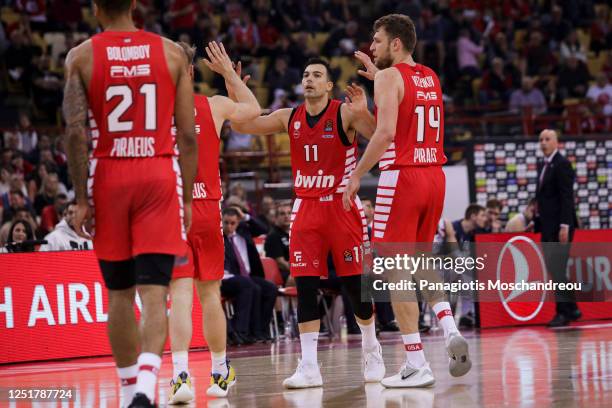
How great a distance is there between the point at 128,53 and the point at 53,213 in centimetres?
1012

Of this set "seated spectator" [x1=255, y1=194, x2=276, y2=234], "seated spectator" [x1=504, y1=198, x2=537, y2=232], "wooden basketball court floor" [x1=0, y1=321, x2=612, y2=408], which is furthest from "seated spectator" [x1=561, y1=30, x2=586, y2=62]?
"wooden basketball court floor" [x1=0, y1=321, x2=612, y2=408]

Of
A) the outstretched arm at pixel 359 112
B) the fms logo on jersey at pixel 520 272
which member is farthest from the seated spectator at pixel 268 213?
the outstretched arm at pixel 359 112

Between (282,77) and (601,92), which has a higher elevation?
(282,77)

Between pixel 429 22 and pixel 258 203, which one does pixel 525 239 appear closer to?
pixel 258 203

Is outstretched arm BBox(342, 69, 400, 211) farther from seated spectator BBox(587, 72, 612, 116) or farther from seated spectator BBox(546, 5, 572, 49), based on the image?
seated spectator BBox(546, 5, 572, 49)

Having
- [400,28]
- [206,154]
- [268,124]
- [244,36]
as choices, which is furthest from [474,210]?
[244,36]

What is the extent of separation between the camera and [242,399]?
790 centimetres

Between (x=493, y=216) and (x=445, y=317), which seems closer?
(x=445, y=317)

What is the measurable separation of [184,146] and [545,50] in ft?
64.9

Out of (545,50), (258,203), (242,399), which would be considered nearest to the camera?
(242,399)

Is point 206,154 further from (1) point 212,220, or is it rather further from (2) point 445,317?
(2) point 445,317

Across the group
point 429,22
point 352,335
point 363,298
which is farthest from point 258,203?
point 363,298

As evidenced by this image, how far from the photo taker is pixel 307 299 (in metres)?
8.69

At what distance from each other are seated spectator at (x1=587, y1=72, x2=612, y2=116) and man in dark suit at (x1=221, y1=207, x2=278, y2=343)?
11113mm
